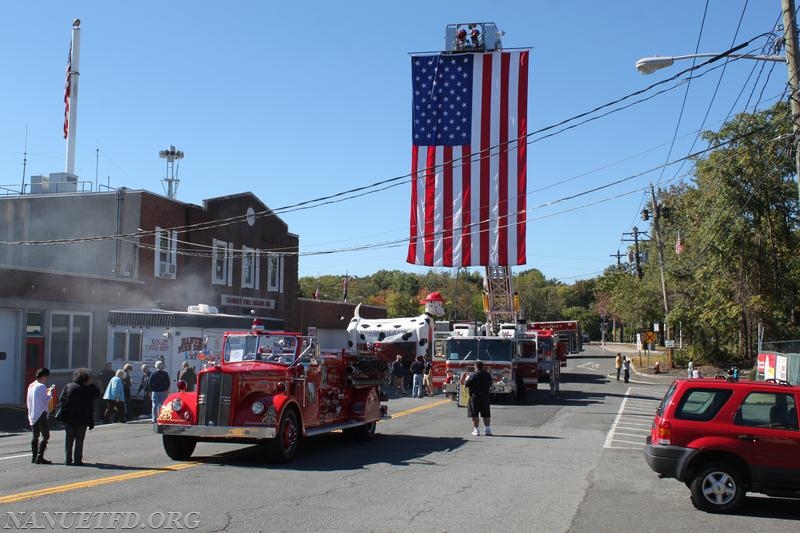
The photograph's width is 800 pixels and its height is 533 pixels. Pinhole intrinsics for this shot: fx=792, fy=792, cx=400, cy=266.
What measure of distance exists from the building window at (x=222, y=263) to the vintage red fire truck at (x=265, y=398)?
2415 cm

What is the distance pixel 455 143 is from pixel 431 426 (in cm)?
1125

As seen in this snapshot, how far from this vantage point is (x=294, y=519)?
8523 millimetres

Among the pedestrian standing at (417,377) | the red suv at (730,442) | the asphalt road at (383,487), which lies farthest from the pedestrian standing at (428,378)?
the red suv at (730,442)

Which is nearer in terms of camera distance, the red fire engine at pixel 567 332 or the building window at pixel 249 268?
the building window at pixel 249 268


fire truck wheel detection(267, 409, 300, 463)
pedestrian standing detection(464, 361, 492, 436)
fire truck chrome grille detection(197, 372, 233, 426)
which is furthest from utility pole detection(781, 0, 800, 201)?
fire truck chrome grille detection(197, 372, 233, 426)

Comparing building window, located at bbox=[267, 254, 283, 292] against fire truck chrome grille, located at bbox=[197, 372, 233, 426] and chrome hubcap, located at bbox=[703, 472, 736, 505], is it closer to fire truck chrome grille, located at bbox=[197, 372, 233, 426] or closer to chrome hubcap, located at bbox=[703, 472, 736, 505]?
fire truck chrome grille, located at bbox=[197, 372, 233, 426]

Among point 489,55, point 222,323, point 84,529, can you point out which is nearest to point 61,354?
point 222,323

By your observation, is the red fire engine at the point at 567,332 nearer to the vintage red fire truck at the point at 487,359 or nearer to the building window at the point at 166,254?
the vintage red fire truck at the point at 487,359

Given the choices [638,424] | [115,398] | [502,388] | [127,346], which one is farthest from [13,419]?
[638,424]

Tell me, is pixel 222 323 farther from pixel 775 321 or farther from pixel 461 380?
pixel 775 321

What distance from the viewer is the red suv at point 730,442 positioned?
30.9 ft

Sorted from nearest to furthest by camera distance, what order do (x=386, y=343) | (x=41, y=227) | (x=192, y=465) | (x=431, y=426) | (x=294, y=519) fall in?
(x=294, y=519)
(x=192, y=465)
(x=431, y=426)
(x=386, y=343)
(x=41, y=227)

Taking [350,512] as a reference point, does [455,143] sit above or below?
above

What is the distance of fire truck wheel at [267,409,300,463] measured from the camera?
40.3ft
